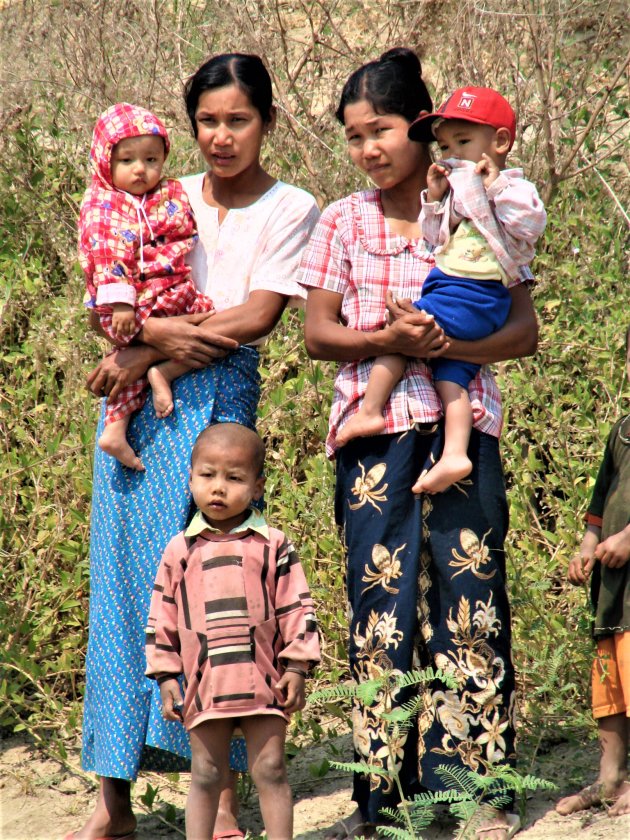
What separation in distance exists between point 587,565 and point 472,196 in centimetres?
105

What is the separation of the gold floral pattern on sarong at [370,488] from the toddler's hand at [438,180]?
71cm

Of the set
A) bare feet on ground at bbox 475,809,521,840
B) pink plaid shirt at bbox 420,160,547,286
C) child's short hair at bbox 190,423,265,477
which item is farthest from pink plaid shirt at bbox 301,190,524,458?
bare feet on ground at bbox 475,809,521,840

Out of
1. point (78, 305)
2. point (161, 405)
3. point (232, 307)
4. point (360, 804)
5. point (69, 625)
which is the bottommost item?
point (360, 804)

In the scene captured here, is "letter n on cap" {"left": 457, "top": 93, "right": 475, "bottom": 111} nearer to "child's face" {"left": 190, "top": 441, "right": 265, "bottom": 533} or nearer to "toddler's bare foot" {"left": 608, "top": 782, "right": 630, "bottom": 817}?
"child's face" {"left": 190, "top": 441, "right": 265, "bottom": 533}

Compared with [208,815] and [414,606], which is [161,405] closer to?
[414,606]

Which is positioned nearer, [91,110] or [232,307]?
[232,307]

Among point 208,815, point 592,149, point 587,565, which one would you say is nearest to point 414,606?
point 587,565

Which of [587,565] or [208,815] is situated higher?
[587,565]

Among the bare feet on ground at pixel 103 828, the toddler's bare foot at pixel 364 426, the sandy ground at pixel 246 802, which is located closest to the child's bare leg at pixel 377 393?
the toddler's bare foot at pixel 364 426

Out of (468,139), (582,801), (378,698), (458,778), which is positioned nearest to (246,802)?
(378,698)

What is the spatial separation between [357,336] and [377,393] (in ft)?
0.51

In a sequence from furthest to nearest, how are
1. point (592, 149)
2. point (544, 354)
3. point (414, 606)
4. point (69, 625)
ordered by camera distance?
point (592, 149) < point (544, 354) < point (69, 625) < point (414, 606)

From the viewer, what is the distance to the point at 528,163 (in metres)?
5.46

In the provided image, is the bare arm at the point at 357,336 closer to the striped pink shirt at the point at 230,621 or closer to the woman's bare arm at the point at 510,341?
the woman's bare arm at the point at 510,341
